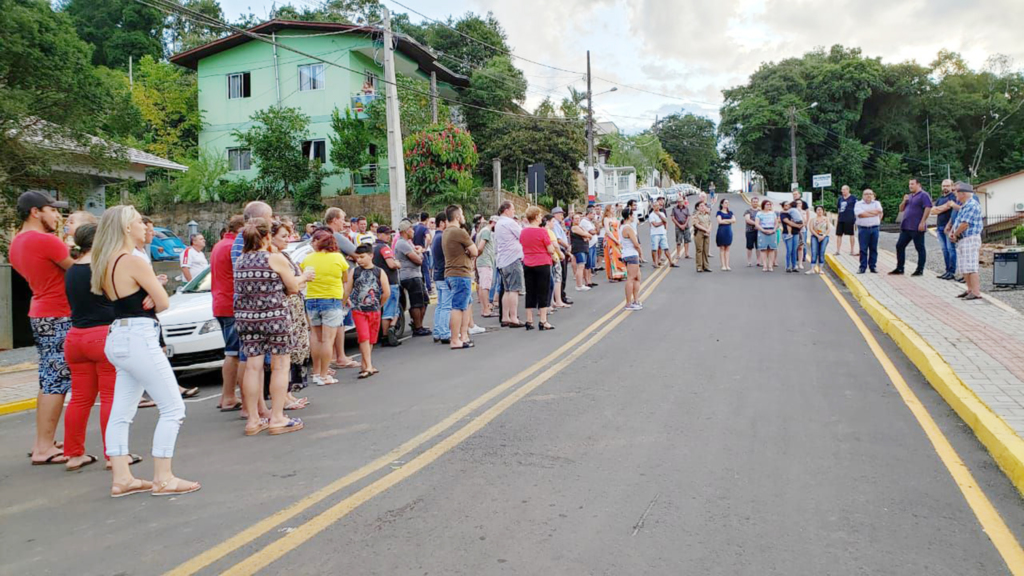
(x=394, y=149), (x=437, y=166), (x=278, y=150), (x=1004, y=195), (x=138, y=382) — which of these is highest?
(x=278, y=150)

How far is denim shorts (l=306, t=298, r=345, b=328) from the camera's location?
8227mm

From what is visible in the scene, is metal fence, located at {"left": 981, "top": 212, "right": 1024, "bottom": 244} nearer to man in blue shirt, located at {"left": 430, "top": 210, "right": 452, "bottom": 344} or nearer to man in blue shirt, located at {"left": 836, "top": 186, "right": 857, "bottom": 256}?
man in blue shirt, located at {"left": 836, "top": 186, "right": 857, "bottom": 256}

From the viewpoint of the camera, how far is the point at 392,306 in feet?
35.3

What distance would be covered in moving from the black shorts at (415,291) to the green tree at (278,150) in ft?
76.4

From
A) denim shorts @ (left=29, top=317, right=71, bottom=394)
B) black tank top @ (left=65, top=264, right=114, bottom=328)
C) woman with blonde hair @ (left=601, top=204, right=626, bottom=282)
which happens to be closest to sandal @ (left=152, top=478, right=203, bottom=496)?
black tank top @ (left=65, top=264, right=114, bottom=328)

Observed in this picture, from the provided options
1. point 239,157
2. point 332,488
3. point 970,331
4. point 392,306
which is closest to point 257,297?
point 332,488

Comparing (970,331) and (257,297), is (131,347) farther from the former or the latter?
(970,331)

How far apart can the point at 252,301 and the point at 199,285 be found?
167 inches

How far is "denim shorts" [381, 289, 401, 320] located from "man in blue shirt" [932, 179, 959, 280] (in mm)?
9321

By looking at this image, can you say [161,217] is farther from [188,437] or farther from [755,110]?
[755,110]

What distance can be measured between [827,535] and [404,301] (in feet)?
27.7

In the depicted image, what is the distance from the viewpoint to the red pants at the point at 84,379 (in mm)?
5266

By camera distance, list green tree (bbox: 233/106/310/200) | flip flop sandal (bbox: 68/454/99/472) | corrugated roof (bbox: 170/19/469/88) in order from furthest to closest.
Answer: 1. corrugated roof (bbox: 170/19/469/88)
2. green tree (bbox: 233/106/310/200)
3. flip flop sandal (bbox: 68/454/99/472)

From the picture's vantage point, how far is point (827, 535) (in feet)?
13.0
